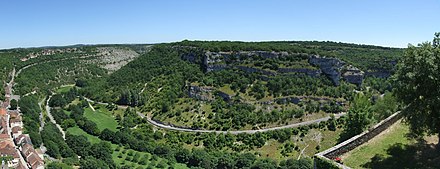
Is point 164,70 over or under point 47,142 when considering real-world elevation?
over

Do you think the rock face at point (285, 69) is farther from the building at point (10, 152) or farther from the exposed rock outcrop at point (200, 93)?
the building at point (10, 152)

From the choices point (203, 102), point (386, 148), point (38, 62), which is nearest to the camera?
point (386, 148)

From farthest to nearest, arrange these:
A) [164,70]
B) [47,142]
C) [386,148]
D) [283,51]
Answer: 1. [164,70]
2. [283,51]
3. [47,142]
4. [386,148]

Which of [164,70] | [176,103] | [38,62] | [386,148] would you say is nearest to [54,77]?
[38,62]

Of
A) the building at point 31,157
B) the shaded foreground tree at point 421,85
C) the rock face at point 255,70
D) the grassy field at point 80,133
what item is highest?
the shaded foreground tree at point 421,85

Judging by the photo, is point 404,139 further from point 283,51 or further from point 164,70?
point 164,70

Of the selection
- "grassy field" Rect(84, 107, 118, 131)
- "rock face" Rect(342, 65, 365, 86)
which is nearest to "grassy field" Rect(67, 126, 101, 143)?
"grassy field" Rect(84, 107, 118, 131)

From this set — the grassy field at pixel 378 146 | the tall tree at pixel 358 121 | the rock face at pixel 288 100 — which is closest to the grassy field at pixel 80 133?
the rock face at pixel 288 100

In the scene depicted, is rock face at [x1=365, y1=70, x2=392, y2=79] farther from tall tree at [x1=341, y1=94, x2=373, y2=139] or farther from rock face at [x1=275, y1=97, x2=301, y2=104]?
tall tree at [x1=341, y1=94, x2=373, y2=139]
